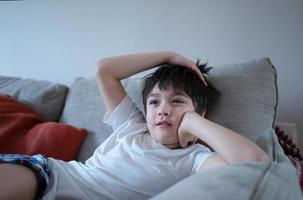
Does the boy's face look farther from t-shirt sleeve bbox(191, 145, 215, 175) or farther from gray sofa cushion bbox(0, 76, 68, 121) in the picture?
gray sofa cushion bbox(0, 76, 68, 121)

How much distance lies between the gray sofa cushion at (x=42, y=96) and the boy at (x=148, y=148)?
0.38 metres

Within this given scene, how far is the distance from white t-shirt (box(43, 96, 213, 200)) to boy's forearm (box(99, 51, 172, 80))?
0.24 metres

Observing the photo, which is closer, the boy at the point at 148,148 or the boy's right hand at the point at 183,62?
the boy at the point at 148,148

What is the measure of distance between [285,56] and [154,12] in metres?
0.61

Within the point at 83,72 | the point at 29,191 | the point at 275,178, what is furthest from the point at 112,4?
the point at 275,178

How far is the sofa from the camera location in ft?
1.53

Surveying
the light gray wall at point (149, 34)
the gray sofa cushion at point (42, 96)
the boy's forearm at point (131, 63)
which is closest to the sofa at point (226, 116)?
the gray sofa cushion at point (42, 96)

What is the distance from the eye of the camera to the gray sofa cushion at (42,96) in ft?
4.54

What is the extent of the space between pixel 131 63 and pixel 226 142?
492 mm

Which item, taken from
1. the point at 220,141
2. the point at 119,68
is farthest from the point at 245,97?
the point at 119,68

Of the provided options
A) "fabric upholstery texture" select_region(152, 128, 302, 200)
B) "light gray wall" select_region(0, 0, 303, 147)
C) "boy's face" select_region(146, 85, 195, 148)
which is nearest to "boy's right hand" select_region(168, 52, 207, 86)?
"boy's face" select_region(146, 85, 195, 148)

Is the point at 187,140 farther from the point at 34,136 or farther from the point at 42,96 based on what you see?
the point at 42,96

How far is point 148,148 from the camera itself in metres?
0.97

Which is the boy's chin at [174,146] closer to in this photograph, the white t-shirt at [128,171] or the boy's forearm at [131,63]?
the white t-shirt at [128,171]
